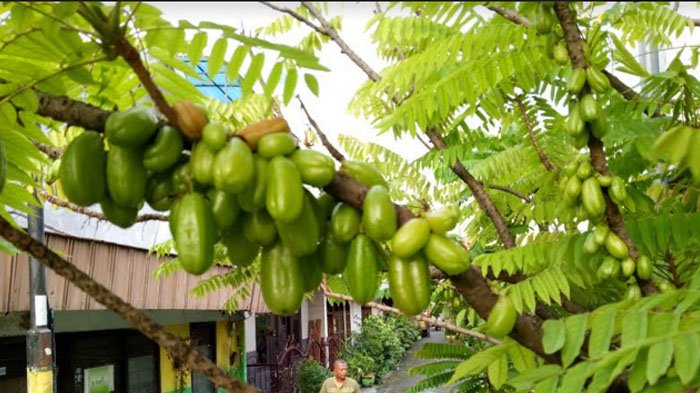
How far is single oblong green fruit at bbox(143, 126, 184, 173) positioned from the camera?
1.05m

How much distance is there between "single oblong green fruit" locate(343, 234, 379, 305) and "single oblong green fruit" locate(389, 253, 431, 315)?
0.04 m

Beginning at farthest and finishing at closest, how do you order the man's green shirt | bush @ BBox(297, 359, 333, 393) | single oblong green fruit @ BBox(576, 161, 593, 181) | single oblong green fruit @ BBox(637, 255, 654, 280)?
1. bush @ BBox(297, 359, 333, 393)
2. the man's green shirt
3. single oblong green fruit @ BBox(576, 161, 593, 181)
4. single oblong green fruit @ BBox(637, 255, 654, 280)

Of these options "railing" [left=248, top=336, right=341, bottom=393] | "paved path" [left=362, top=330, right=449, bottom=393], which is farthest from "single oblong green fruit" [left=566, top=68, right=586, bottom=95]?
"paved path" [left=362, top=330, right=449, bottom=393]

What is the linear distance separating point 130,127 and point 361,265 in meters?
0.48

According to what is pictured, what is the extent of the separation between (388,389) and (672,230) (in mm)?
16861

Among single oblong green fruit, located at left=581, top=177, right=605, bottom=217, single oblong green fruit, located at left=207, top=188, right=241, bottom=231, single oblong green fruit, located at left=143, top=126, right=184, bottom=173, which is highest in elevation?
single oblong green fruit, located at left=143, top=126, right=184, bottom=173

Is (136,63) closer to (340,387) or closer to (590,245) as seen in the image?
(590,245)

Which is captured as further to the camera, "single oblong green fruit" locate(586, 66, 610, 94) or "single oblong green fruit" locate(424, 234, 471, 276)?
"single oblong green fruit" locate(586, 66, 610, 94)

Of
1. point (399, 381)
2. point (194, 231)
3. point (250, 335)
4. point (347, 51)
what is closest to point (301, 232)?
point (194, 231)

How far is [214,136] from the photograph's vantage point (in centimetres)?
103

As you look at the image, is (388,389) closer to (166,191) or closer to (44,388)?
(44,388)

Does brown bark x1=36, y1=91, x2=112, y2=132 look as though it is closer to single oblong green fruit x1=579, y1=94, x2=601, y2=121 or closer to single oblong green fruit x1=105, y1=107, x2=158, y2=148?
single oblong green fruit x1=105, y1=107, x2=158, y2=148

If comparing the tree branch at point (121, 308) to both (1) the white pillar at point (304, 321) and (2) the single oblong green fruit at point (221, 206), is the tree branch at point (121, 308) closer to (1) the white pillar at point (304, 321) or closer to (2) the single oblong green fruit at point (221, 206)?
(2) the single oblong green fruit at point (221, 206)

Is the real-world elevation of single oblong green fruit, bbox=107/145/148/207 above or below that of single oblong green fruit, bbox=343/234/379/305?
above
